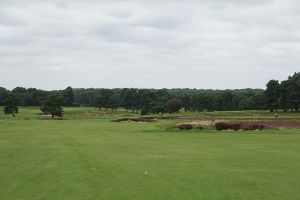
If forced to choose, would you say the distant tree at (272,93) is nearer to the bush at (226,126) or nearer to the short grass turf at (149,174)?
the bush at (226,126)

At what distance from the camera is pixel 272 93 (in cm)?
11694

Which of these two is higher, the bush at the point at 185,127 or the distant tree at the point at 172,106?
the distant tree at the point at 172,106

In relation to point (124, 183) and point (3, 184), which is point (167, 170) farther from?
point (3, 184)

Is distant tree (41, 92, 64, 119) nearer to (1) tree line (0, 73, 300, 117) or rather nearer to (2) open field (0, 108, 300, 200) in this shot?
(1) tree line (0, 73, 300, 117)

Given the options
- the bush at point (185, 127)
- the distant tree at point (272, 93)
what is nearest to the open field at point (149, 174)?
the bush at point (185, 127)

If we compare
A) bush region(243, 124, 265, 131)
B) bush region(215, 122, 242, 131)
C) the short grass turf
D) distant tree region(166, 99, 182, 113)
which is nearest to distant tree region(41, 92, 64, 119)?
distant tree region(166, 99, 182, 113)

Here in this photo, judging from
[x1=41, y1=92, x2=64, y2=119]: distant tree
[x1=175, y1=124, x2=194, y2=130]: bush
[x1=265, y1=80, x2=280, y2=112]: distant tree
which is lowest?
[x1=175, y1=124, x2=194, y2=130]: bush

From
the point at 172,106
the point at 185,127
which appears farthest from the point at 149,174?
the point at 172,106

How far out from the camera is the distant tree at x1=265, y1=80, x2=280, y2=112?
116812 millimetres

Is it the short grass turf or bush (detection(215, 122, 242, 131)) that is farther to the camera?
bush (detection(215, 122, 242, 131))

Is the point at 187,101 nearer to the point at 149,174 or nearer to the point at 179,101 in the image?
the point at 179,101

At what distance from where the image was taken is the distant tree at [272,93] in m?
117

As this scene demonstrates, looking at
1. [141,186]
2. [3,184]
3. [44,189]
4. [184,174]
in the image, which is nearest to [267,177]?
[184,174]

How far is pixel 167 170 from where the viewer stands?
71.9 feet
